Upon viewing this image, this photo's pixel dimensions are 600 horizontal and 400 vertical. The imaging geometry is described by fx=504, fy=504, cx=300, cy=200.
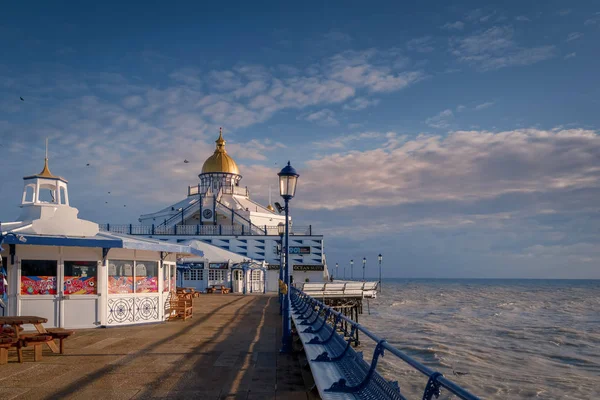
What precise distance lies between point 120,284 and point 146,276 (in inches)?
41.5

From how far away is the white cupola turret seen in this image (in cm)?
1395

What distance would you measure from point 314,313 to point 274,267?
125ft

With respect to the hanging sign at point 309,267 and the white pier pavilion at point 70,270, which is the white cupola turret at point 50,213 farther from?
the hanging sign at point 309,267

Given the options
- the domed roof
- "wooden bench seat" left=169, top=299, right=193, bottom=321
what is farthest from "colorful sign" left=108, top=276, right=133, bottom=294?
the domed roof

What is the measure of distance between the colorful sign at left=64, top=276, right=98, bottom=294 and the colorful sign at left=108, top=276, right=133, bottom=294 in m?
0.50

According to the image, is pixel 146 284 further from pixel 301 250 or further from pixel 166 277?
pixel 301 250

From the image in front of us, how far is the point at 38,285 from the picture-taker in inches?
550

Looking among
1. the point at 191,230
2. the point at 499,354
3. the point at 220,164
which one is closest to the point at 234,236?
the point at 191,230

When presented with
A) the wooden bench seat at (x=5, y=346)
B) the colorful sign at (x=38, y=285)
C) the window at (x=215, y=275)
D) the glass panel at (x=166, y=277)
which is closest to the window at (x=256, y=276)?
the window at (x=215, y=275)

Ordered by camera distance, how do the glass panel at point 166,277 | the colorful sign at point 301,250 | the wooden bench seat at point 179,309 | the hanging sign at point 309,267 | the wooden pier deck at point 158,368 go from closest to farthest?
the wooden pier deck at point 158,368
the glass panel at point 166,277
the wooden bench seat at point 179,309
the hanging sign at point 309,267
the colorful sign at point 301,250

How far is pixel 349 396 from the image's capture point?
5750 millimetres

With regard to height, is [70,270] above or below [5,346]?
above

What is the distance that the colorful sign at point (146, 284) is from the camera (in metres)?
16.0

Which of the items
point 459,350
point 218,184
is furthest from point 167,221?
point 459,350
